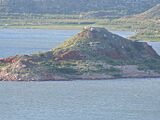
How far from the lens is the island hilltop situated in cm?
10119

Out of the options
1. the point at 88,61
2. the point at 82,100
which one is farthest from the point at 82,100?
the point at 88,61

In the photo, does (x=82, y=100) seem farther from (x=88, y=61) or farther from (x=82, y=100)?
(x=88, y=61)

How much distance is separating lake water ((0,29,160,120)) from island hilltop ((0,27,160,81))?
2.70 meters

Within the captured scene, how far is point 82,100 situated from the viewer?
86250 mm

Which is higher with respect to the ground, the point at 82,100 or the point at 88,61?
the point at 88,61

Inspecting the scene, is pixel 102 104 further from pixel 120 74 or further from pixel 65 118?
pixel 120 74

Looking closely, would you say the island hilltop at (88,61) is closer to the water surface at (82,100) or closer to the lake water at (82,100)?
the lake water at (82,100)

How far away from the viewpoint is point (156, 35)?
18725 cm

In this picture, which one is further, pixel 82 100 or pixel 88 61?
pixel 88 61

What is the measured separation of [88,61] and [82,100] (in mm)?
20612

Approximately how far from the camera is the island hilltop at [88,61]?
3984 inches

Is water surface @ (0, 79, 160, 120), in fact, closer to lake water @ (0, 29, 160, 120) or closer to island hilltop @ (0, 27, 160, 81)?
lake water @ (0, 29, 160, 120)

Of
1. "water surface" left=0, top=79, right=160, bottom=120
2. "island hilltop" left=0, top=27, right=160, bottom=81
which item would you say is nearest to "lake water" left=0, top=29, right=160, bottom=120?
"water surface" left=0, top=79, right=160, bottom=120

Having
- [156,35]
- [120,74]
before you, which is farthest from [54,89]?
[156,35]
